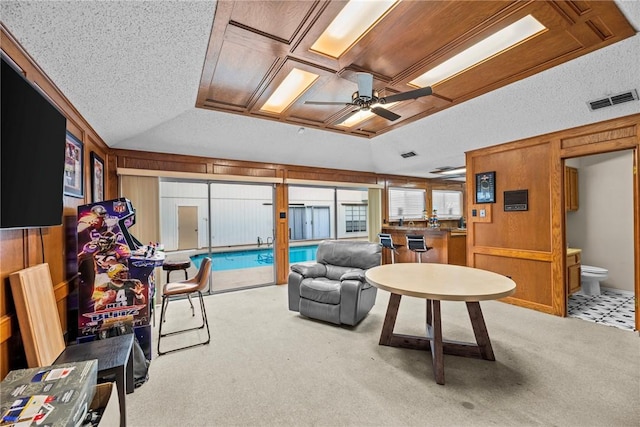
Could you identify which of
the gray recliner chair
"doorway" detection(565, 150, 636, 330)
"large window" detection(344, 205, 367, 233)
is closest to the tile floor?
"doorway" detection(565, 150, 636, 330)

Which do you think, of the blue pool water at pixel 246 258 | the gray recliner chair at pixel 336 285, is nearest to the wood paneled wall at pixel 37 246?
the gray recliner chair at pixel 336 285

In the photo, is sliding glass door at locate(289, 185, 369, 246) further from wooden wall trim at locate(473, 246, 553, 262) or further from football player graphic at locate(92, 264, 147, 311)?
football player graphic at locate(92, 264, 147, 311)

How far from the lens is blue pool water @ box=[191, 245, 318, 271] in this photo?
7.27 meters

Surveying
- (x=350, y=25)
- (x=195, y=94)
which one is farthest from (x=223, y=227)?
(x=350, y=25)

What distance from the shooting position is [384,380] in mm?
2182

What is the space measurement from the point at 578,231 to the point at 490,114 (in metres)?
3.09

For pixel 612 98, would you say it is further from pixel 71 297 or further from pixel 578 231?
pixel 71 297

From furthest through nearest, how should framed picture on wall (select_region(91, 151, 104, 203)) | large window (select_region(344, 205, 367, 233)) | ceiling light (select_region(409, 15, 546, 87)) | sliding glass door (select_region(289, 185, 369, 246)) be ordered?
large window (select_region(344, 205, 367, 233)) < sliding glass door (select_region(289, 185, 369, 246)) < framed picture on wall (select_region(91, 151, 104, 203)) < ceiling light (select_region(409, 15, 546, 87))

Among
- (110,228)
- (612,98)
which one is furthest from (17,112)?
(612,98)

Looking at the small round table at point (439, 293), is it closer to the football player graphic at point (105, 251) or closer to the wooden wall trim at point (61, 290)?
the football player graphic at point (105, 251)

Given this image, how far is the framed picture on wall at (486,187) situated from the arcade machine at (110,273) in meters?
4.52

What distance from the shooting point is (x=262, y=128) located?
4238 millimetres

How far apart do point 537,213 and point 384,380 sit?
3.25 m

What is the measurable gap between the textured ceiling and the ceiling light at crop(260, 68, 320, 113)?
47cm
